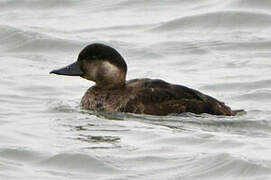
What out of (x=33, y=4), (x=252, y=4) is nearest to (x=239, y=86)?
(x=252, y=4)

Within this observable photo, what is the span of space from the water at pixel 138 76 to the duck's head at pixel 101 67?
423 millimetres

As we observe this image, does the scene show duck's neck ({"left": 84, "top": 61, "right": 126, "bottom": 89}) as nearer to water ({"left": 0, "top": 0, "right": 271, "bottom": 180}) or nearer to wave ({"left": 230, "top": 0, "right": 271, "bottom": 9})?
water ({"left": 0, "top": 0, "right": 271, "bottom": 180})

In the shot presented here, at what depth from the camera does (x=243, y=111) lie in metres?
13.3

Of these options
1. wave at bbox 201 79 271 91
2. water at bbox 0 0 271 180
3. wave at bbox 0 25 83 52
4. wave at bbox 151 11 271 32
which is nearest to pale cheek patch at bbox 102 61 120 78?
water at bbox 0 0 271 180

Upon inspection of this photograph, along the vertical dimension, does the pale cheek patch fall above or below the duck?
above

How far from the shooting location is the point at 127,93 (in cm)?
1307

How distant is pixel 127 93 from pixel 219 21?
617 centimetres

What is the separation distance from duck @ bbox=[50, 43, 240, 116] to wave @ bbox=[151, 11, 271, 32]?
529 cm

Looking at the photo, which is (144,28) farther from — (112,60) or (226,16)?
(112,60)

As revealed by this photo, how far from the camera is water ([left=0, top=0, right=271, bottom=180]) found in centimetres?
1105

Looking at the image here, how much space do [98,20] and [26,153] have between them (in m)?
8.31

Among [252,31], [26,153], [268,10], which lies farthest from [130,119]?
[268,10]

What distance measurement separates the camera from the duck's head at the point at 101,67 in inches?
529

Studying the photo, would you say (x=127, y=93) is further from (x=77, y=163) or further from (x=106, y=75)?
(x=77, y=163)
